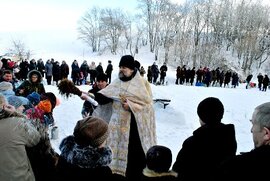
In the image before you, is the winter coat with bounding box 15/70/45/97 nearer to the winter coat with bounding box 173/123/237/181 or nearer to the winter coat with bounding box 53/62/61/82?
the winter coat with bounding box 173/123/237/181

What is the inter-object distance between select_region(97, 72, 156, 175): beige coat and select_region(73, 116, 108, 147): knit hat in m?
2.11

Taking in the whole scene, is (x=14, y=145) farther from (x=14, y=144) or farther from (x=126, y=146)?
(x=126, y=146)

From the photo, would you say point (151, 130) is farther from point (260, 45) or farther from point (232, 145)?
point (260, 45)

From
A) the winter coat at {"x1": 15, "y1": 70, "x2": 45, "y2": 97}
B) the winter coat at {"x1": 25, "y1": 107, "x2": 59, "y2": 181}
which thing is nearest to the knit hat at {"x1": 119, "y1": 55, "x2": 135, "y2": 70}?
the winter coat at {"x1": 25, "y1": 107, "x2": 59, "y2": 181}

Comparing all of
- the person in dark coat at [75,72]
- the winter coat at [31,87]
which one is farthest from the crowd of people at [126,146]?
the person in dark coat at [75,72]

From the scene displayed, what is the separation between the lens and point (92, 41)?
54.6 meters

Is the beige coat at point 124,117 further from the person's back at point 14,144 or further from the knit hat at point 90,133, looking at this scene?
the knit hat at point 90,133

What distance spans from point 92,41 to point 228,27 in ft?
66.0

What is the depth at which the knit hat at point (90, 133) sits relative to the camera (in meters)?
2.35

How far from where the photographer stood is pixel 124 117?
15.0 ft

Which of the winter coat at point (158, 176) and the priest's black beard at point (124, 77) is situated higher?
the priest's black beard at point (124, 77)

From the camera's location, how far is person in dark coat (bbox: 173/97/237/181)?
304 centimetres

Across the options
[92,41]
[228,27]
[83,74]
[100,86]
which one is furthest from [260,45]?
[100,86]

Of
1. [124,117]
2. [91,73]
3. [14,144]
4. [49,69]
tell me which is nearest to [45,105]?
[124,117]
